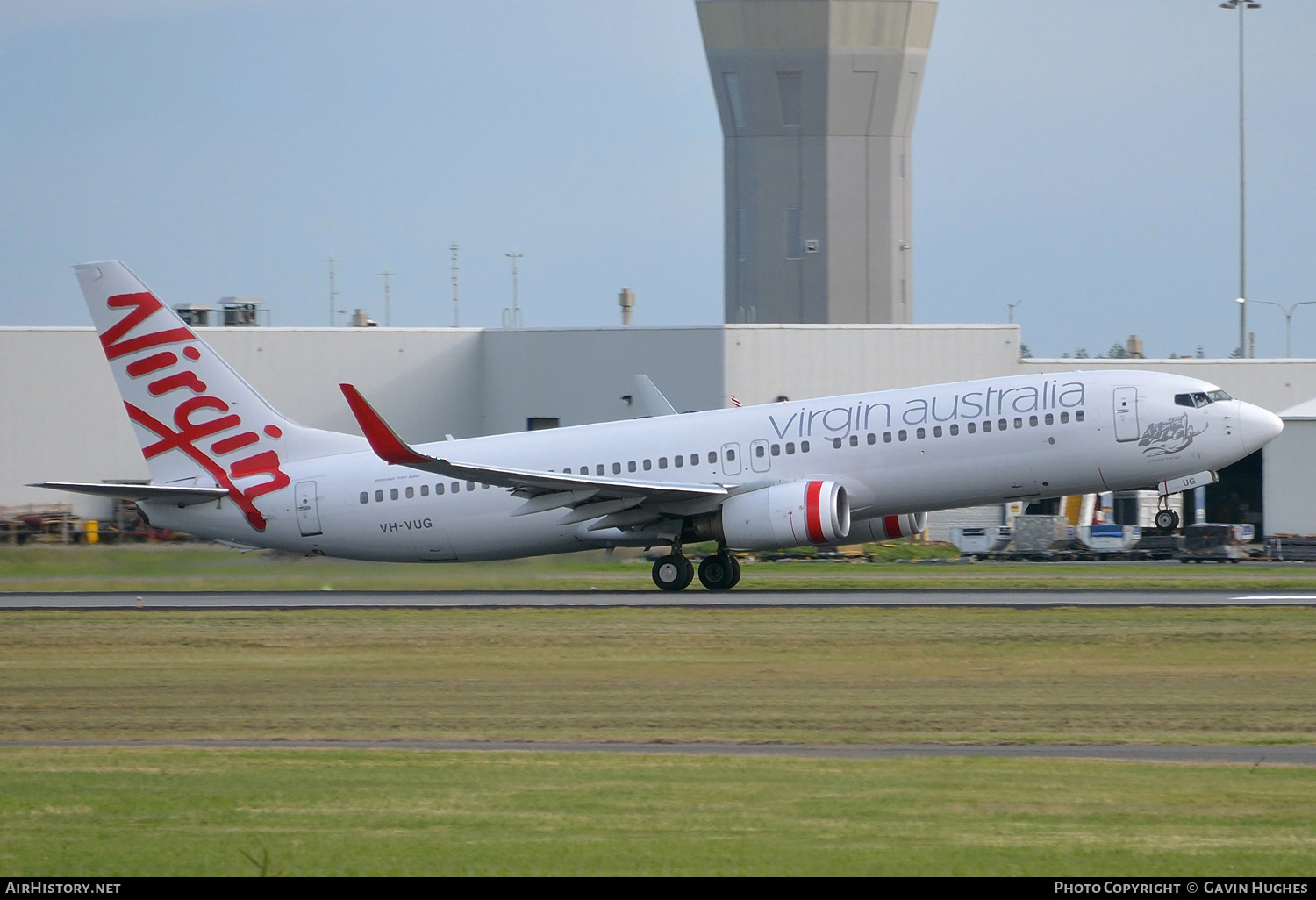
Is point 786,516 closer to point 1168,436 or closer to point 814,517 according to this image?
point 814,517

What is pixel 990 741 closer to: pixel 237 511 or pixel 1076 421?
pixel 1076 421

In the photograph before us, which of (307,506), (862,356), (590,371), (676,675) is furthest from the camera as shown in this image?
(590,371)

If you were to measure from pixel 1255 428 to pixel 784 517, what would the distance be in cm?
919

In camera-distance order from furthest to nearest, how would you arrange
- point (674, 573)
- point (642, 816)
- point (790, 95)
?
point (790, 95) → point (674, 573) → point (642, 816)

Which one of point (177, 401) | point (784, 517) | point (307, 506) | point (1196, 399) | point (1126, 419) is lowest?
point (784, 517)

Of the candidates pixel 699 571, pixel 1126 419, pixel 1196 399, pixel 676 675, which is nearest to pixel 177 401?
pixel 699 571

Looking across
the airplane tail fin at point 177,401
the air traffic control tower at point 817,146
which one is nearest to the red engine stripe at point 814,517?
the airplane tail fin at point 177,401

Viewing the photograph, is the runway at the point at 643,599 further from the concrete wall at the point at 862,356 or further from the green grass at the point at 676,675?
the concrete wall at the point at 862,356

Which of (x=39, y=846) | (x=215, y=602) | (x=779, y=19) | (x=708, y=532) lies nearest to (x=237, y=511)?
(x=215, y=602)

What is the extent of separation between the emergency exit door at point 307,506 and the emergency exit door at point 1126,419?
16077 millimetres

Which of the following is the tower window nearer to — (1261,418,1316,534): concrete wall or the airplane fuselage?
(1261,418,1316,534): concrete wall

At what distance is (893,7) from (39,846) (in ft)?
206

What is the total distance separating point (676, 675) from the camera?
770 inches

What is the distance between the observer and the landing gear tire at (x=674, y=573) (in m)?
30.9
